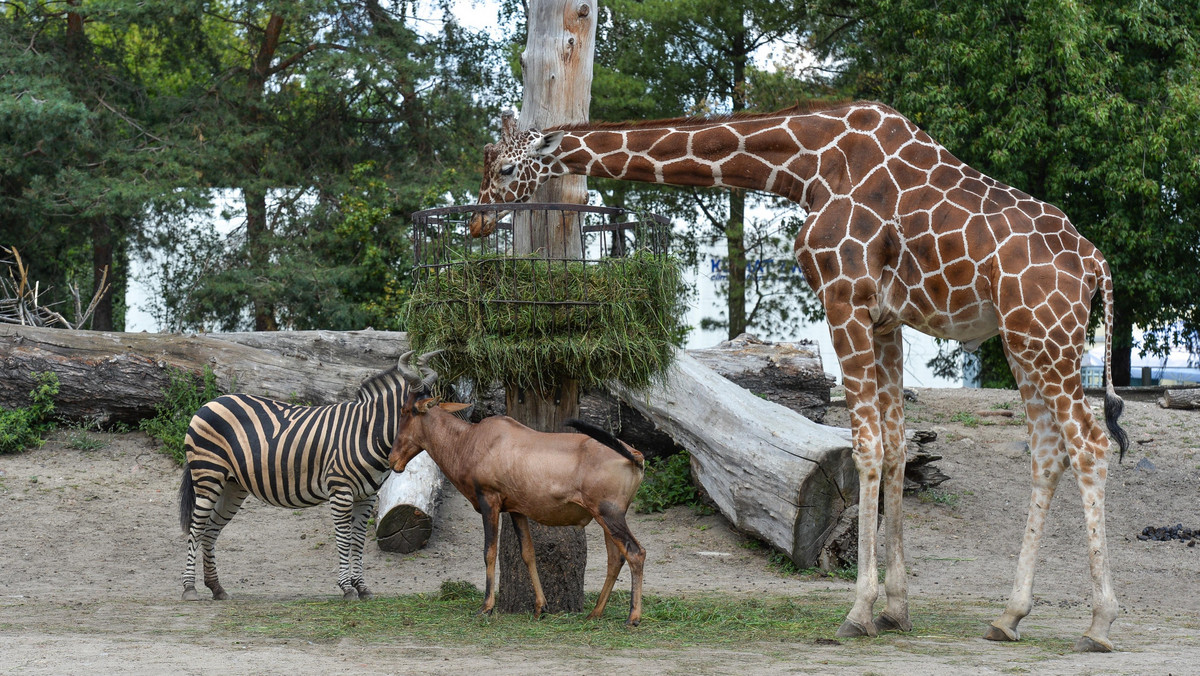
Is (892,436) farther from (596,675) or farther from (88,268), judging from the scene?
(88,268)

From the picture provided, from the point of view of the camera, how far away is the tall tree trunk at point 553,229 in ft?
21.3

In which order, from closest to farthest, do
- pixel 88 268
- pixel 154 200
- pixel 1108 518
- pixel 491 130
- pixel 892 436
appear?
1. pixel 892 436
2. pixel 1108 518
3. pixel 154 200
4. pixel 491 130
5. pixel 88 268

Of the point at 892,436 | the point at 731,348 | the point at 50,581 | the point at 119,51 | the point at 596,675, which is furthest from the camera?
the point at 119,51

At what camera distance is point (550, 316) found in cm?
607

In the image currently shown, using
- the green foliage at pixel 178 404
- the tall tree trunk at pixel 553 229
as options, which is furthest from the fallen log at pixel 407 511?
the green foliage at pixel 178 404

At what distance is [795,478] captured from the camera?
8.45 metres

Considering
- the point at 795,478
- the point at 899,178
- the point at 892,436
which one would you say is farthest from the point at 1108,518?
the point at 899,178

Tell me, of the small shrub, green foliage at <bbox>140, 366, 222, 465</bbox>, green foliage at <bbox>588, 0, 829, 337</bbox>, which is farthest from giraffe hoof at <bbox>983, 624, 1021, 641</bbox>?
green foliage at <bbox>588, 0, 829, 337</bbox>

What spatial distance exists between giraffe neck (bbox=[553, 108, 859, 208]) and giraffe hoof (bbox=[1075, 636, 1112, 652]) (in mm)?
2917

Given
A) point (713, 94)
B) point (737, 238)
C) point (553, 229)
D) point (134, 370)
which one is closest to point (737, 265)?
point (737, 238)

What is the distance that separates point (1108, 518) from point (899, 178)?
6192 millimetres

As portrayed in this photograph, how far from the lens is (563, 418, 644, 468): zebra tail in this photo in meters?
5.91

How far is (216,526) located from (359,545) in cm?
112

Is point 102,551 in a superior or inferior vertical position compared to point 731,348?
inferior
